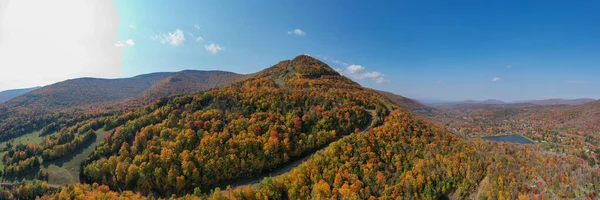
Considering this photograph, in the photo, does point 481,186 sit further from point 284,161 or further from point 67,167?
point 67,167

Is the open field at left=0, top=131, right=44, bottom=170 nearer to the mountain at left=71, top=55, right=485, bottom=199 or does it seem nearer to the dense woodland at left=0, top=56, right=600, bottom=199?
the dense woodland at left=0, top=56, right=600, bottom=199

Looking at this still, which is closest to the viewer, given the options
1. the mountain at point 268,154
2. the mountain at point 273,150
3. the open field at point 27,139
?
the mountain at point 268,154

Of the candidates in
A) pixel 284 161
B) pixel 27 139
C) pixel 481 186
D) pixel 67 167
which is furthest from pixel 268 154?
pixel 27 139

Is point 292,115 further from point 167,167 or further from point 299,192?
point 167,167

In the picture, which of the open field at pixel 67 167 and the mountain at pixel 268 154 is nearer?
the mountain at pixel 268 154

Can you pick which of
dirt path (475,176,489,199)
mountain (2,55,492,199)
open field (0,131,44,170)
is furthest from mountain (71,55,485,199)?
open field (0,131,44,170)

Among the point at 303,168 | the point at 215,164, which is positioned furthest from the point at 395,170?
the point at 215,164

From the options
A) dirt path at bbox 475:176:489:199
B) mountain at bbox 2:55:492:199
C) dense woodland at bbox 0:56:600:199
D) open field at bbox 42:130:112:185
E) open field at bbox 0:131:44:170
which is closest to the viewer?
dirt path at bbox 475:176:489:199

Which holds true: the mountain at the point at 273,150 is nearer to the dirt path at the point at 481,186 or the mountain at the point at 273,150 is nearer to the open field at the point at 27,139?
the dirt path at the point at 481,186

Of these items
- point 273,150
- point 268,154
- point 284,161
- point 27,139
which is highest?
point 273,150

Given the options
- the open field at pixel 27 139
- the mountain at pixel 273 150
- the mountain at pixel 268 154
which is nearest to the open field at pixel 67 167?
the mountain at pixel 268 154

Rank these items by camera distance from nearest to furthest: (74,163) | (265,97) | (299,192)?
(299,192) → (74,163) → (265,97)
